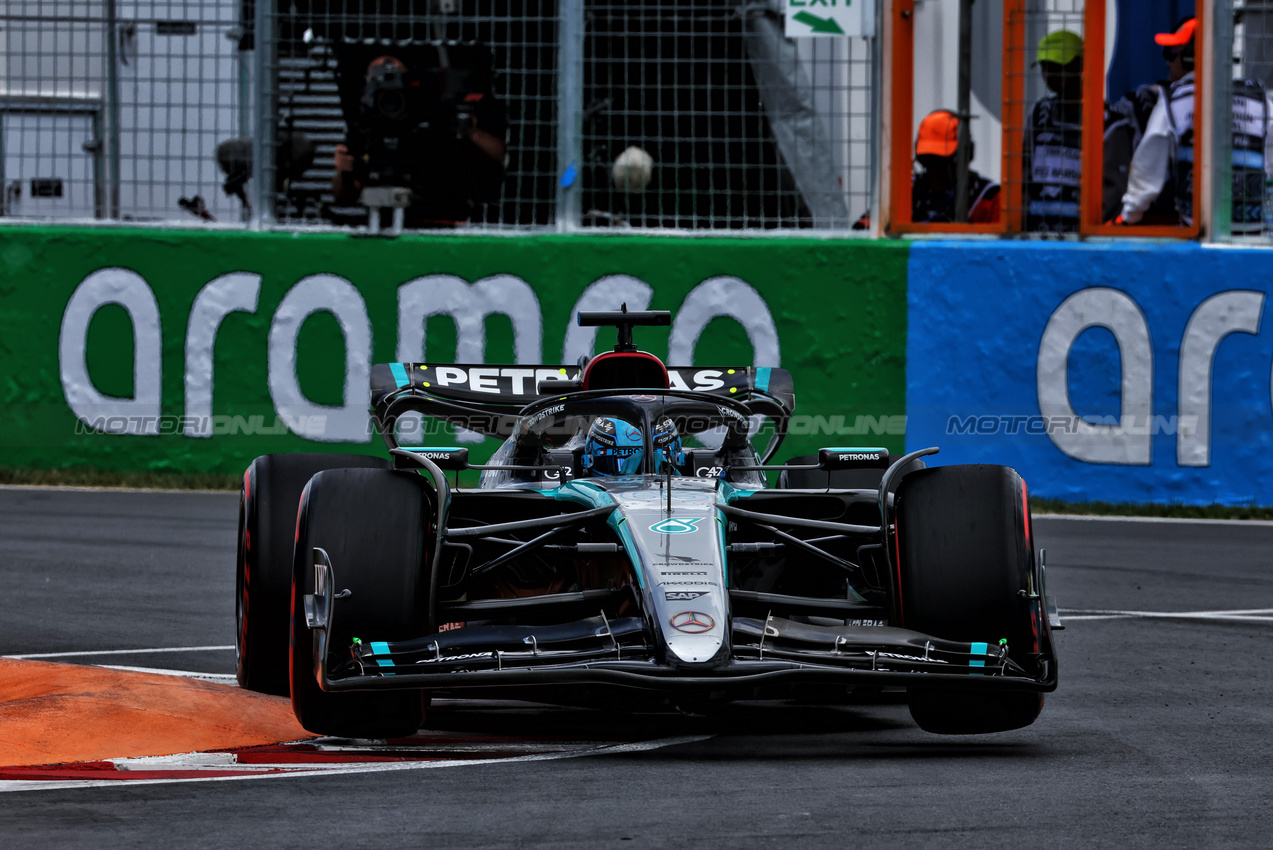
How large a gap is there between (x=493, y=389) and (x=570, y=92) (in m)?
5.80

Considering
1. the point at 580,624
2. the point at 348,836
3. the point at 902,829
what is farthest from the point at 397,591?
the point at 902,829

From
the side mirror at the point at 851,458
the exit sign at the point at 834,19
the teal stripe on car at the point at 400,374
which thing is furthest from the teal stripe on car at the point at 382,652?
the exit sign at the point at 834,19

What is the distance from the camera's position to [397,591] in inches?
196

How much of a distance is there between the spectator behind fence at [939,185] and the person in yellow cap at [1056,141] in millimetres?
347

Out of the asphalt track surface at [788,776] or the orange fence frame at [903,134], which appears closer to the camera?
the asphalt track surface at [788,776]

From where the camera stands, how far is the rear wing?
696cm

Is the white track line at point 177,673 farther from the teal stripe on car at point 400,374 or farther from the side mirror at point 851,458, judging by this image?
the side mirror at point 851,458

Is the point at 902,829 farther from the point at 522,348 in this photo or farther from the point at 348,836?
the point at 522,348

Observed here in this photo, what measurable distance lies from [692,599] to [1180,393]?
8005 mm

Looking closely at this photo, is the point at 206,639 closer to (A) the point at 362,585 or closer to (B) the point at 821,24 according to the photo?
(A) the point at 362,585

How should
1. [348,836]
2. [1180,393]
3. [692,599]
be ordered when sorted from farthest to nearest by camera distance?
[1180,393], [692,599], [348,836]

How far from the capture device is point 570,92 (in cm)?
1252

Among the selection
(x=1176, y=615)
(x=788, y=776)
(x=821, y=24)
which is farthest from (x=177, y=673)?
(x=821, y=24)

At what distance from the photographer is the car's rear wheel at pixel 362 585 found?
4.93 m
